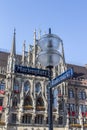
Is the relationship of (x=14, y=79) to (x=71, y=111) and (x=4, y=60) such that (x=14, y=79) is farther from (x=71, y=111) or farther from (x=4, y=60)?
(x=71, y=111)

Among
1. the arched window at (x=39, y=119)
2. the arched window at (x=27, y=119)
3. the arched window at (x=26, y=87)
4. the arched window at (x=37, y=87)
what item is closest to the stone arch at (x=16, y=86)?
the arched window at (x=26, y=87)

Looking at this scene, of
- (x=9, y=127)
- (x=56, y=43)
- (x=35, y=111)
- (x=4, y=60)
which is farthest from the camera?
(x=4, y=60)

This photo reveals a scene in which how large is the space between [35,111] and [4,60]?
12.6 m

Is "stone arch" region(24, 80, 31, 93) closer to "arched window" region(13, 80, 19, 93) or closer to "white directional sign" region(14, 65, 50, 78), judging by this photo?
"arched window" region(13, 80, 19, 93)

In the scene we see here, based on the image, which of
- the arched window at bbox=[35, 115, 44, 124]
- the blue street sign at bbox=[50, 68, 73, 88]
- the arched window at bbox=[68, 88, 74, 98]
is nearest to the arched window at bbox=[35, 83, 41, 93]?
the arched window at bbox=[35, 115, 44, 124]

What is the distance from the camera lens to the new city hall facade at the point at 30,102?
1540 inches

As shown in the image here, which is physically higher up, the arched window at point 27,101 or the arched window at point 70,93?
the arched window at point 70,93

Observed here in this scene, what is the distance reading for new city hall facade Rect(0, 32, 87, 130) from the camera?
39125mm

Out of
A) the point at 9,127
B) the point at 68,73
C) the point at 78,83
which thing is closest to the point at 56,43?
the point at 68,73

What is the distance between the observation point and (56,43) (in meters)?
7.98

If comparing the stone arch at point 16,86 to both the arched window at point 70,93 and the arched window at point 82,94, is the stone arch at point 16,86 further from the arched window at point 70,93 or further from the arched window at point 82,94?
the arched window at point 82,94

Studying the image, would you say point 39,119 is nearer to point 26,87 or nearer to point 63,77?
point 26,87

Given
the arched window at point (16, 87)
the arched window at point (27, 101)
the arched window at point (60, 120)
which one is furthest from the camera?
the arched window at point (60, 120)

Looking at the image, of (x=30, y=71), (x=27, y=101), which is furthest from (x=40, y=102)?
(x=30, y=71)
